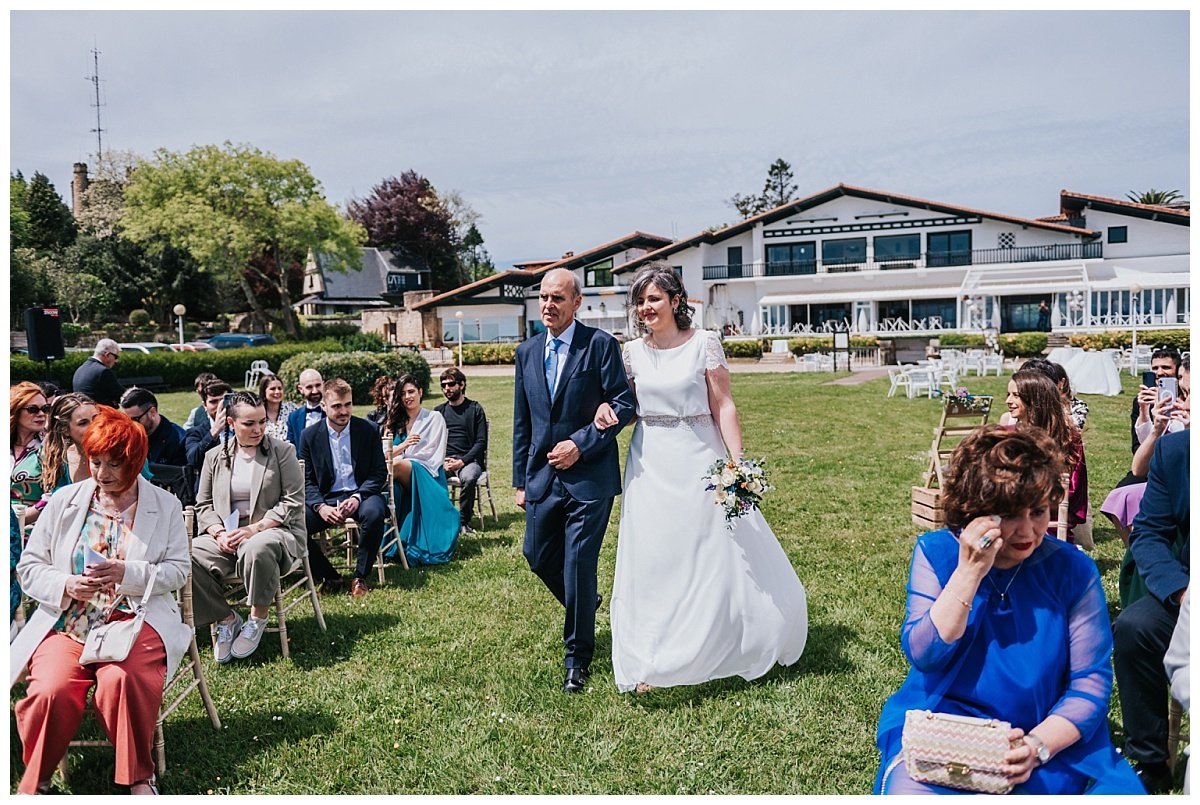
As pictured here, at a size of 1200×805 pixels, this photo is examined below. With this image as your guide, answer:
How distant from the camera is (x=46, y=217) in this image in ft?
185

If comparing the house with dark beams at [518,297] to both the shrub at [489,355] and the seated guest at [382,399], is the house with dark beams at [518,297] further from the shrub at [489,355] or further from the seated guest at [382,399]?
the seated guest at [382,399]

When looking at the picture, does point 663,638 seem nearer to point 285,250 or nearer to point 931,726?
point 931,726

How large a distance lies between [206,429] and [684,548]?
5.53 metres

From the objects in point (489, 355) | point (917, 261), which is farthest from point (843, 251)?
point (489, 355)

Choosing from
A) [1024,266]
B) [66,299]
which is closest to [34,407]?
[1024,266]

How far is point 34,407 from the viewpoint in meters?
5.36

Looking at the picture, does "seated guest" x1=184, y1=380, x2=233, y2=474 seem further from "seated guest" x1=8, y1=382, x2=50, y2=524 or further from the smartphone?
the smartphone

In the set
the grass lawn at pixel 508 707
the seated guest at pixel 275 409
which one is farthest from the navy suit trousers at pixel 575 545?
the seated guest at pixel 275 409

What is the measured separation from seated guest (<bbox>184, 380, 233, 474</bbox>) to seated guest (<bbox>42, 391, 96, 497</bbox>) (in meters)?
1.83

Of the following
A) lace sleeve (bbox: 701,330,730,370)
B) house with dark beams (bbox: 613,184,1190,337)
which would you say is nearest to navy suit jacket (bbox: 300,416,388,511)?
lace sleeve (bbox: 701,330,730,370)

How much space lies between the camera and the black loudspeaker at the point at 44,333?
1373 centimetres

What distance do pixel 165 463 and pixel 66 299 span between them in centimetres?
5025

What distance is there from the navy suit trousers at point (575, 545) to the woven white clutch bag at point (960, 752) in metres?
2.16

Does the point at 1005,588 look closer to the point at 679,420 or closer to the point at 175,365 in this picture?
the point at 679,420
